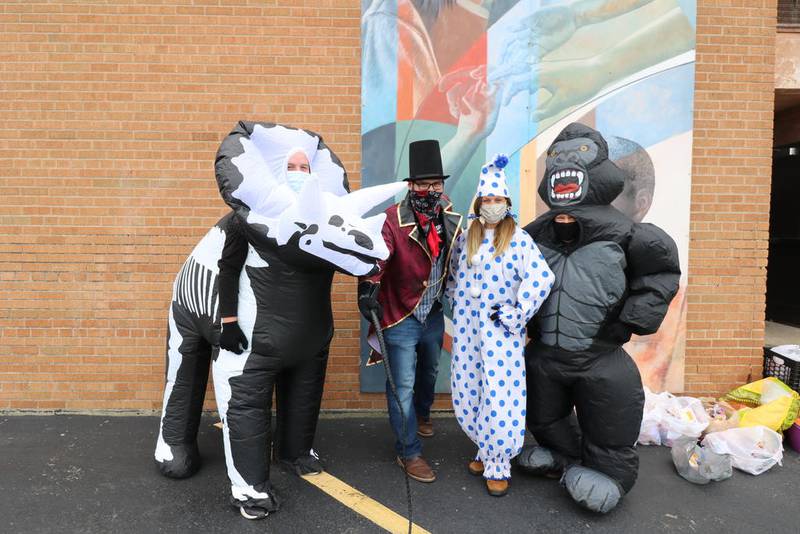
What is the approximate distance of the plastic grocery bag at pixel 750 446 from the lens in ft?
11.3

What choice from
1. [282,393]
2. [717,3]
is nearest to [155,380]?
[282,393]

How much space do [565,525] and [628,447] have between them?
22.6 inches

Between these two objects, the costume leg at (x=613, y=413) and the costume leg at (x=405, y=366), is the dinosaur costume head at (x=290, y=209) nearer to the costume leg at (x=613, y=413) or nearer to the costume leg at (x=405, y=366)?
the costume leg at (x=405, y=366)

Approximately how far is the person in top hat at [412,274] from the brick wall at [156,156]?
3.63ft

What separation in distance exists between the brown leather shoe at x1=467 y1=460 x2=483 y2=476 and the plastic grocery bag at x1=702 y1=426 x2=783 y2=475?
5.29 ft

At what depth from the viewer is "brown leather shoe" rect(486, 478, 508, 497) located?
3090mm

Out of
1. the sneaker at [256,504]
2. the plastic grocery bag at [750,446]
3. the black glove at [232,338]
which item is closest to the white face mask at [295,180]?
the black glove at [232,338]

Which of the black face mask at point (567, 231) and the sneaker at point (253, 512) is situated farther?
the black face mask at point (567, 231)

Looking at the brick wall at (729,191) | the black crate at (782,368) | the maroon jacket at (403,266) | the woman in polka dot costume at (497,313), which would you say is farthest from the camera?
the brick wall at (729,191)

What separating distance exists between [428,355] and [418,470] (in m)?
0.75

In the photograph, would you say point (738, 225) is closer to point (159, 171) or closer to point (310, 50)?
point (310, 50)

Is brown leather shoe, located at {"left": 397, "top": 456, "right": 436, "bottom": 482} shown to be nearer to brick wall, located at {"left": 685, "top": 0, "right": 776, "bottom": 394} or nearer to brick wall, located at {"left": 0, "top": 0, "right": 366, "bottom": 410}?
brick wall, located at {"left": 0, "top": 0, "right": 366, "bottom": 410}

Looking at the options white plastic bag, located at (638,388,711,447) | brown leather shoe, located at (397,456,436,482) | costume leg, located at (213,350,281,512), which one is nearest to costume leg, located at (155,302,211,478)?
costume leg, located at (213,350,281,512)

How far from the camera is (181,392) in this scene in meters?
3.21
